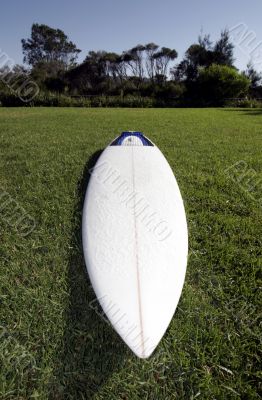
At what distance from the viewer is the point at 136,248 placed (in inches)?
85.3

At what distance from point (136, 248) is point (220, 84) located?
27191 mm

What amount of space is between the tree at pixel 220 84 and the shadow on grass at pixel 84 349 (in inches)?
1015

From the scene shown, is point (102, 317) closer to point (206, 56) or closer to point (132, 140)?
point (132, 140)

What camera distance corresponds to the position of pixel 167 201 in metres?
2.87

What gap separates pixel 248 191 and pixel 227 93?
83.2ft

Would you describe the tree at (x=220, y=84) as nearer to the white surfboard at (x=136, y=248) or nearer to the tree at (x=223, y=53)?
the tree at (x=223, y=53)

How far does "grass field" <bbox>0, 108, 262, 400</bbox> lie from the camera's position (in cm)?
155

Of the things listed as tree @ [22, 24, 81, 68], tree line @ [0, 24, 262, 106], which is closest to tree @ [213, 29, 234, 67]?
tree line @ [0, 24, 262, 106]

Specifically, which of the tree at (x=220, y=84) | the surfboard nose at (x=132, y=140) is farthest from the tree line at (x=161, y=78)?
the surfboard nose at (x=132, y=140)

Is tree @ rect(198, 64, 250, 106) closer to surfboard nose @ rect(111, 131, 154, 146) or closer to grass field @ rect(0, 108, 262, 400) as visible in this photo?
surfboard nose @ rect(111, 131, 154, 146)

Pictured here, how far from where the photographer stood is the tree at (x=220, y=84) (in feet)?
85.3

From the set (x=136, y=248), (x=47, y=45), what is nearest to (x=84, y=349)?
(x=136, y=248)

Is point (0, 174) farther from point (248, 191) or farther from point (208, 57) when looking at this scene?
point (208, 57)

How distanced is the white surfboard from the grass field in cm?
14
